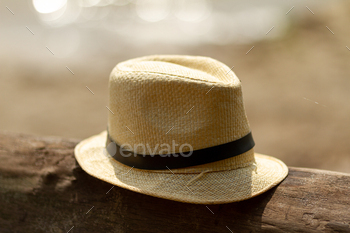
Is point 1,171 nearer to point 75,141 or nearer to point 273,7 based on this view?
point 75,141

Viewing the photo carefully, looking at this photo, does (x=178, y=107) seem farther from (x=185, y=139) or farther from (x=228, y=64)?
(x=228, y=64)

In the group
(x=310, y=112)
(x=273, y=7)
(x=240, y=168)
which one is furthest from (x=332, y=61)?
(x=273, y=7)

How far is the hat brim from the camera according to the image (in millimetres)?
1208

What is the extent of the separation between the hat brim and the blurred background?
242 cm

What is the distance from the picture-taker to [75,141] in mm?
1844

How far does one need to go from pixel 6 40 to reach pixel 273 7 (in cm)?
1022

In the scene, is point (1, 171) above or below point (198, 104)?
below

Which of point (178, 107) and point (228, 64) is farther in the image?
point (228, 64)

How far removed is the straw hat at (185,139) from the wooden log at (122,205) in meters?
0.08

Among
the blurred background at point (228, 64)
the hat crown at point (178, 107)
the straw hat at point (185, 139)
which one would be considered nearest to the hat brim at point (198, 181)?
the straw hat at point (185, 139)

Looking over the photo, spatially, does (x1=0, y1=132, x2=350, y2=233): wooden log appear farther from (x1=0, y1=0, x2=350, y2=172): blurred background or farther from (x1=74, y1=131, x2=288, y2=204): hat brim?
(x1=0, y1=0, x2=350, y2=172): blurred background

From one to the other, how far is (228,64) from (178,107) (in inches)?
247

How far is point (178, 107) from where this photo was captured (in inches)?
50.2

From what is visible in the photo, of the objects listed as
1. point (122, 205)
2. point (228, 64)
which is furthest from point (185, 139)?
point (228, 64)
